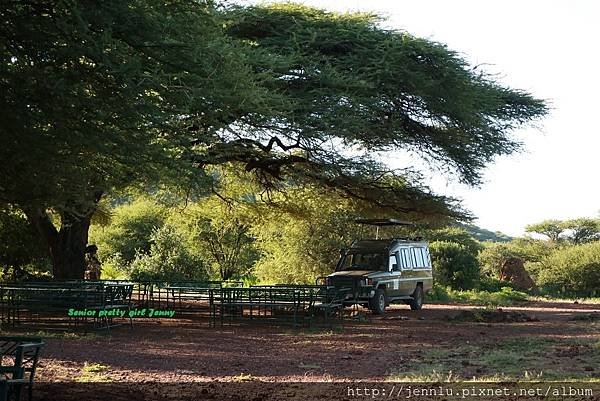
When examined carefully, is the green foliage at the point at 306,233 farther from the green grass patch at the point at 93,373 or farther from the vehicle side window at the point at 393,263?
the green grass patch at the point at 93,373

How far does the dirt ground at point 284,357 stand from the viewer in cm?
834

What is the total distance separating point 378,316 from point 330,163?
450cm

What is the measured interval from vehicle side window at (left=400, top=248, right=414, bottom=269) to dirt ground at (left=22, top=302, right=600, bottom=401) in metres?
4.35

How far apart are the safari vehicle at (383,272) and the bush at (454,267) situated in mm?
15391

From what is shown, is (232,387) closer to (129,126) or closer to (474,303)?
(129,126)

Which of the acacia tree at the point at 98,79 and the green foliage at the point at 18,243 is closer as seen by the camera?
the acacia tree at the point at 98,79

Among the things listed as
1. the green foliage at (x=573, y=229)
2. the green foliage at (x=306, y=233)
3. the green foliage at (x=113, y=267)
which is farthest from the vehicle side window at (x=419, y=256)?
the green foliage at (x=573, y=229)

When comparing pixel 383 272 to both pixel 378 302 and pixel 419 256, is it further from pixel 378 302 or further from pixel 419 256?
pixel 419 256

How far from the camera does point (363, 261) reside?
20891 mm

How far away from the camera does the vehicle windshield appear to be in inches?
811

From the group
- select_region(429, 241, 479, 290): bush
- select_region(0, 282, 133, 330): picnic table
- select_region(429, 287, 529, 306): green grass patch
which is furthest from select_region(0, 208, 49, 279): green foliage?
select_region(429, 241, 479, 290): bush

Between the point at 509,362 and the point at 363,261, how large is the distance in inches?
435

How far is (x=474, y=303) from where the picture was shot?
91.8 ft

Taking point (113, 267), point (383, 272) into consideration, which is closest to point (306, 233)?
point (383, 272)
